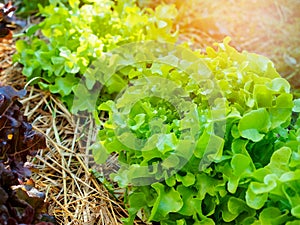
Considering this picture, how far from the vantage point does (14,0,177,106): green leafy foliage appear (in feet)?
6.70

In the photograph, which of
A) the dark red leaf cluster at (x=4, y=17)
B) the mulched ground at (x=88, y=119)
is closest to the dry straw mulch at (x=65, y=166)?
the mulched ground at (x=88, y=119)

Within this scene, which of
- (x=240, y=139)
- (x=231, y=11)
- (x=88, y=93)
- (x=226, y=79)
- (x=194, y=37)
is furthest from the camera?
(x=231, y=11)

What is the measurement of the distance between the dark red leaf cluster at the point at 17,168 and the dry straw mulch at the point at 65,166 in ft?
0.41

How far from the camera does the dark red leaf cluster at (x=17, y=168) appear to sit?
1.35m

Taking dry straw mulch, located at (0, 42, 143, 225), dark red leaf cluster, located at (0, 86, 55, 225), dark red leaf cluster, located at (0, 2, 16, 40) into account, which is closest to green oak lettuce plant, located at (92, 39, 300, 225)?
dry straw mulch, located at (0, 42, 143, 225)

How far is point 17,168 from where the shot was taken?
1518 mm

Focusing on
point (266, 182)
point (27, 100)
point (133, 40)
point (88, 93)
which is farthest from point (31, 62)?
point (266, 182)

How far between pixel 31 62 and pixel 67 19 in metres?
0.25

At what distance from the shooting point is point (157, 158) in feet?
5.15

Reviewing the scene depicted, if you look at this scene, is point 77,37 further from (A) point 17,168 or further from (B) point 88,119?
(A) point 17,168

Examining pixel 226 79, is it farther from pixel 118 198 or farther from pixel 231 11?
pixel 231 11

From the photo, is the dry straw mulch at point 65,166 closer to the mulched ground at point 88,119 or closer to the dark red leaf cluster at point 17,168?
the mulched ground at point 88,119

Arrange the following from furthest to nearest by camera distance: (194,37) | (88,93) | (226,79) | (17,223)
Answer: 1. (194,37)
2. (88,93)
3. (226,79)
4. (17,223)

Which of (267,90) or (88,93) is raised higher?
(267,90)
